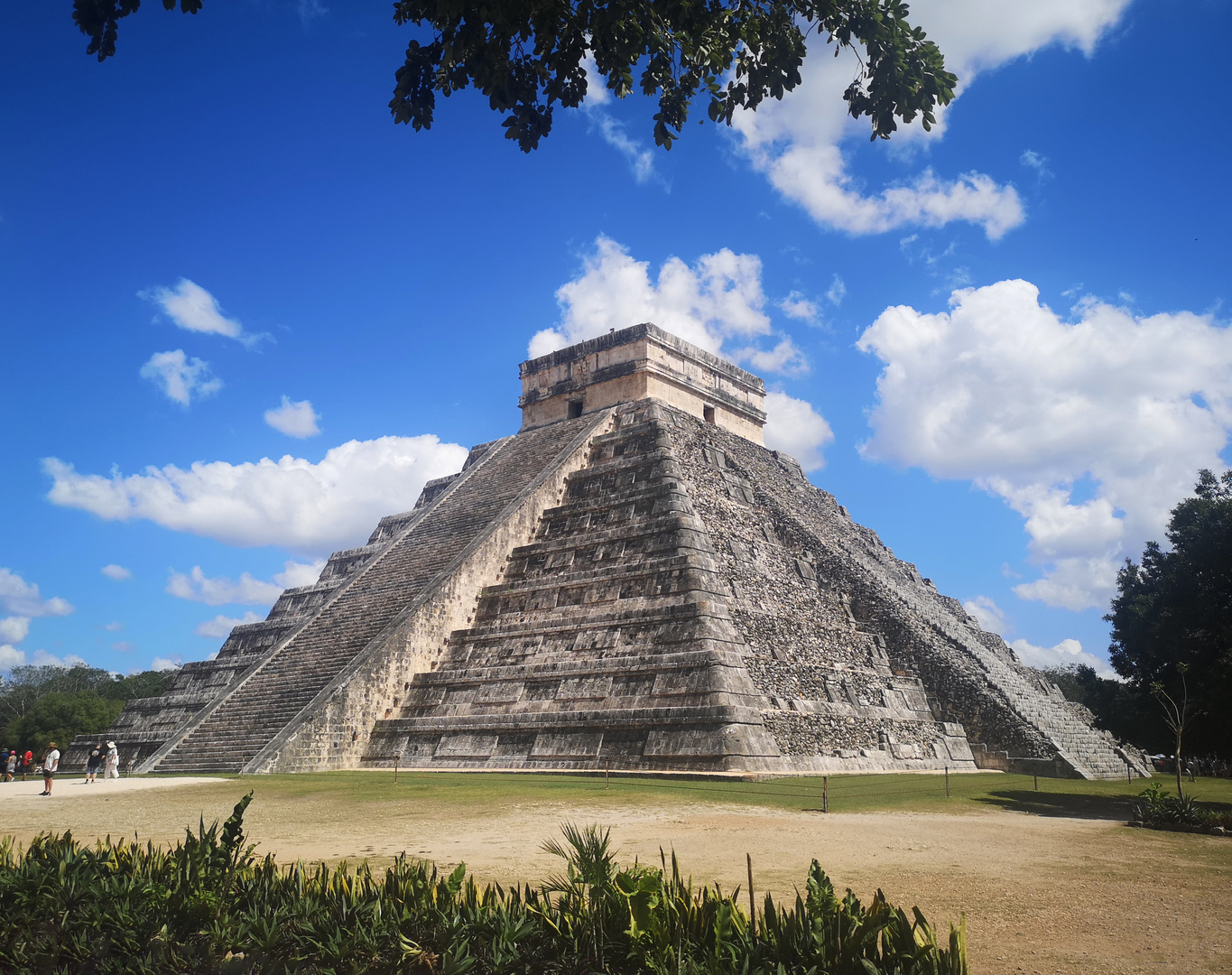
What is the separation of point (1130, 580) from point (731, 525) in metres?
7.51

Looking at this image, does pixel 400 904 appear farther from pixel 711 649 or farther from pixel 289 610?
pixel 289 610

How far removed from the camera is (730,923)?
11.6 ft

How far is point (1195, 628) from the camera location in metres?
11.9

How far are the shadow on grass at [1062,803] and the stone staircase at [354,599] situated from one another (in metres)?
11.0

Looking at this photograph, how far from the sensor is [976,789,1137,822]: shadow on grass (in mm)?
10705

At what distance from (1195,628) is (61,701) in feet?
118

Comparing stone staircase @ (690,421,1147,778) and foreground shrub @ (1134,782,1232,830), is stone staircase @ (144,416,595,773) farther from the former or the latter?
foreground shrub @ (1134,782,1232,830)

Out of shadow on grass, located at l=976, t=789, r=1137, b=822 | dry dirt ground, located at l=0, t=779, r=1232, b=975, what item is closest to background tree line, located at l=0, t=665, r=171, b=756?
dry dirt ground, located at l=0, t=779, r=1232, b=975

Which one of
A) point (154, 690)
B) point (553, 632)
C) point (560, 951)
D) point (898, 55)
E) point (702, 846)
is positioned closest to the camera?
point (560, 951)

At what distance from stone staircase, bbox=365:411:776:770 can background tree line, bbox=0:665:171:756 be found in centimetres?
1474

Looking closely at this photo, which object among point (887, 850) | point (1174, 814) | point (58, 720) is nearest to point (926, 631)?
point (1174, 814)

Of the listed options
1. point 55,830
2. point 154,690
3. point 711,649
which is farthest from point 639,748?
point 154,690

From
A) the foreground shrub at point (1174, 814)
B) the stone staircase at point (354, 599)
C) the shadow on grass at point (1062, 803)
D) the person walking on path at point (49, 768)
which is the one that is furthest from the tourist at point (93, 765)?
the foreground shrub at point (1174, 814)

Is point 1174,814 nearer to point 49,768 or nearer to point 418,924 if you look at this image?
point 418,924
